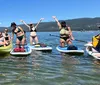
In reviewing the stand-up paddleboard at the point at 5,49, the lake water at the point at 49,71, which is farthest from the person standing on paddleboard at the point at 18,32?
the lake water at the point at 49,71

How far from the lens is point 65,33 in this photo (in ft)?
68.7

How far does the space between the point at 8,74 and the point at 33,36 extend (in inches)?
479

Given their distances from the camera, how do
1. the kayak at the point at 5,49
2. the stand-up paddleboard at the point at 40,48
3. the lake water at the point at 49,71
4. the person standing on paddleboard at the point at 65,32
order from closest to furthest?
the lake water at the point at 49,71 < the kayak at the point at 5,49 < the person standing on paddleboard at the point at 65,32 < the stand-up paddleboard at the point at 40,48

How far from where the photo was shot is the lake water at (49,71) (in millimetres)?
12031

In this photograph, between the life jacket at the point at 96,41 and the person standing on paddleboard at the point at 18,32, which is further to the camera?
the person standing on paddleboard at the point at 18,32

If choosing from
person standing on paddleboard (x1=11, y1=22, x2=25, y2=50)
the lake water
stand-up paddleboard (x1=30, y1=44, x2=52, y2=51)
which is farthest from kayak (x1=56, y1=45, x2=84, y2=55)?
person standing on paddleboard (x1=11, y1=22, x2=25, y2=50)

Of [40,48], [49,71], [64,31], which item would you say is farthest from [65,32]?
[49,71]

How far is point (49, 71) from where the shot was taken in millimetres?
14156

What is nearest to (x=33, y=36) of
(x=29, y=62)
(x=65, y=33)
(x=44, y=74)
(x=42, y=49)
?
(x=42, y=49)

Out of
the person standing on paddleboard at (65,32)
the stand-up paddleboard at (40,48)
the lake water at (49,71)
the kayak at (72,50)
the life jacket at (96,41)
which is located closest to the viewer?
the lake water at (49,71)

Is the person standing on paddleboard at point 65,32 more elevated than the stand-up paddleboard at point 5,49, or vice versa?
the person standing on paddleboard at point 65,32

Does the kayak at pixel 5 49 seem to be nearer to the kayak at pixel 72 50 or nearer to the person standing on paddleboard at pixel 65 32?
the kayak at pixel 72 50

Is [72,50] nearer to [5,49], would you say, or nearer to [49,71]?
[5,49]

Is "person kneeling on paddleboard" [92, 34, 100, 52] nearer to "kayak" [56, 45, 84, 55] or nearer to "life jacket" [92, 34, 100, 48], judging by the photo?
"life jacket" [92, 34, 100, 48]
